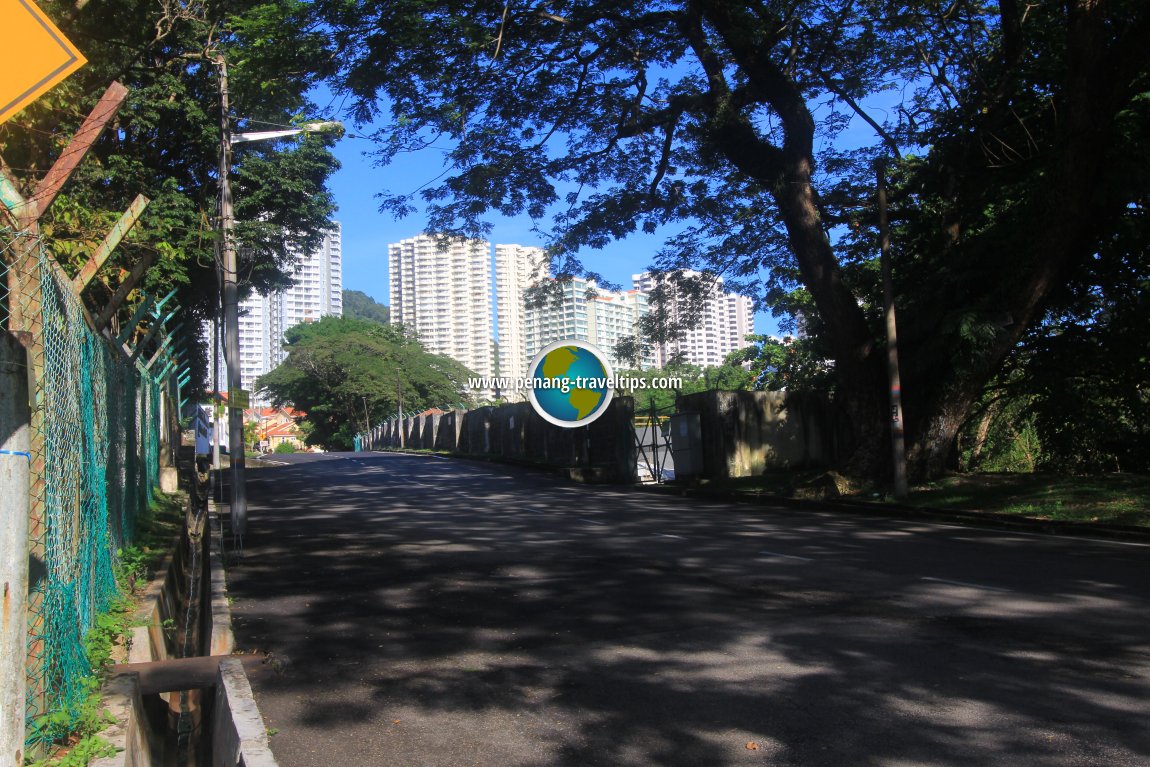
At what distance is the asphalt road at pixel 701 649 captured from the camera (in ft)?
15.4

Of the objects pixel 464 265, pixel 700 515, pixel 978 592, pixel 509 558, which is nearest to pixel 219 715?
pixel 509 558

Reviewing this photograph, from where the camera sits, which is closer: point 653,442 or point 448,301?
point 653,442

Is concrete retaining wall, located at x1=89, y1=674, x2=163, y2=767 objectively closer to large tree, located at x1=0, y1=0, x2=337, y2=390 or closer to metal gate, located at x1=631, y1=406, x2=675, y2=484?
large tree, located at x1=0, y1=0, x2=337, y2=390

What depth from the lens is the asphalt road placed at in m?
4.68

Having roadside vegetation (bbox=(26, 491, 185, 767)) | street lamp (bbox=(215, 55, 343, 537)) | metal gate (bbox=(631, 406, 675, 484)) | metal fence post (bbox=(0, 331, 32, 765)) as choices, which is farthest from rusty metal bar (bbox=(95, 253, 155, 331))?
metal gate (bbox=(631, 406, 675, 484))

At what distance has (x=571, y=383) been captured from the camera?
3088 cm

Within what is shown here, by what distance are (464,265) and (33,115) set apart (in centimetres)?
14081

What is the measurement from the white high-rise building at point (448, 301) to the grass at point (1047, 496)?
437 feet


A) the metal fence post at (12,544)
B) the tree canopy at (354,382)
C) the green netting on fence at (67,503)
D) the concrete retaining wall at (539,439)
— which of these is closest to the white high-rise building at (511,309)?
the tree canopy at (354,382)

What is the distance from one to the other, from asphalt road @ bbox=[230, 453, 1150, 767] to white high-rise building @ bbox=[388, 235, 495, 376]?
13863 cm

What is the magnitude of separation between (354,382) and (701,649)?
2704 inches

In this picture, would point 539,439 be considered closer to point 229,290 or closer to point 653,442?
point 653,442

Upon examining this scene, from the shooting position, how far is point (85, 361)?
6582mm

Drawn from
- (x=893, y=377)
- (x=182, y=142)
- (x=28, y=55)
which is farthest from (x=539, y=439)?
(x=28, y=55)
